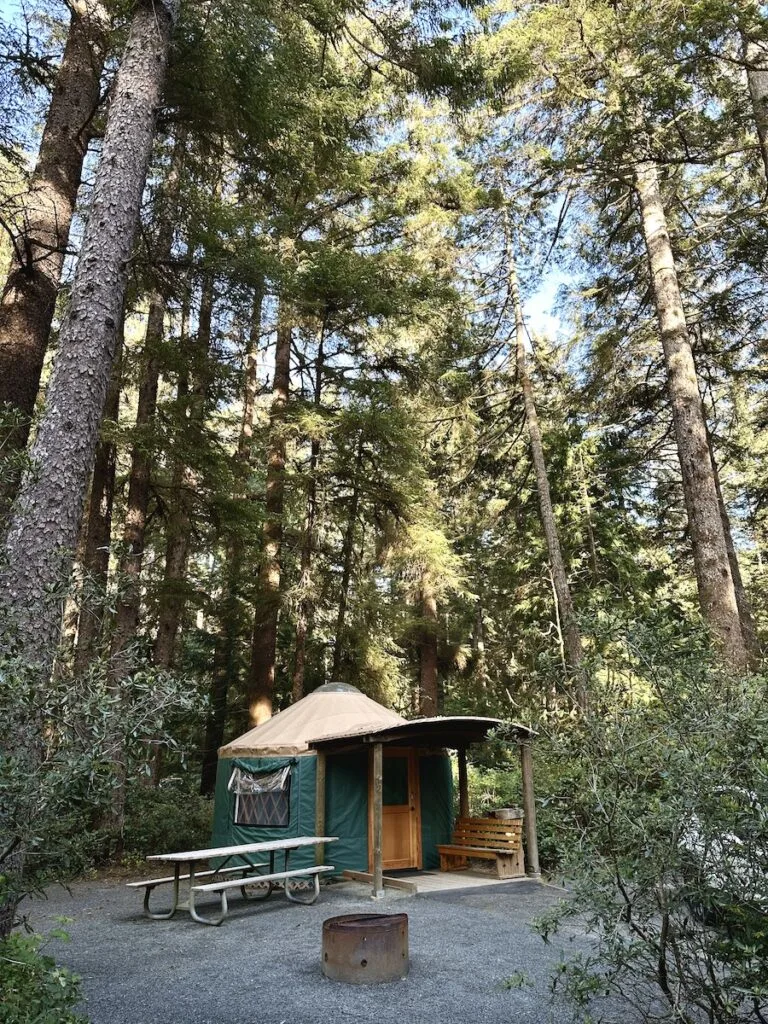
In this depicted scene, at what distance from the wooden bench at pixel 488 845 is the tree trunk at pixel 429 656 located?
4.36 m

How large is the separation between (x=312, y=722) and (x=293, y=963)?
4175mm

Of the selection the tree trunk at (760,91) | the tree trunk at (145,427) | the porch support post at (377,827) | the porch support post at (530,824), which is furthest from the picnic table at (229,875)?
the tree trunk at (760,91)

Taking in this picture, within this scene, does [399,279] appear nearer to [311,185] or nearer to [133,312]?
[311,185]

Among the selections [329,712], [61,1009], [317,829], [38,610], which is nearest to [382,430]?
[329,712]

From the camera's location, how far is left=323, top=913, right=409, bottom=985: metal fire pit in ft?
14.7

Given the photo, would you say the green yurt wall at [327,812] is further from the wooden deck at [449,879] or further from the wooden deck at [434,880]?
the wooden deck at [449,879]

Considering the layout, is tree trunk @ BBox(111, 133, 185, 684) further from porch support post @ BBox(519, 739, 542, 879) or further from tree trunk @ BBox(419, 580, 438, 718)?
tree trunk @ BBox(419, 580, 438, 718)

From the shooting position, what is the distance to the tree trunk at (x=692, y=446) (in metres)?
6.95

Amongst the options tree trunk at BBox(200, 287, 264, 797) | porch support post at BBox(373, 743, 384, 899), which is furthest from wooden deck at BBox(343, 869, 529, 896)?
tree trunk at BBox(200, 287, 264, 797)

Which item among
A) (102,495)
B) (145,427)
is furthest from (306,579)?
(145,427)

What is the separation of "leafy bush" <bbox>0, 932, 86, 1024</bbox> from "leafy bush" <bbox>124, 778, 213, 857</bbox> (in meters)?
7.73

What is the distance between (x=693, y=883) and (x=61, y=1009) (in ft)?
8.45

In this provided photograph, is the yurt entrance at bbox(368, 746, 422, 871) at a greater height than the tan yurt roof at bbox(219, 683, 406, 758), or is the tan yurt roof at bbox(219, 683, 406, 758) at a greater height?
the tan yurt roof at bbox(219, 683, 406, 758)

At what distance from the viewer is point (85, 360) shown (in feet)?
14.8
